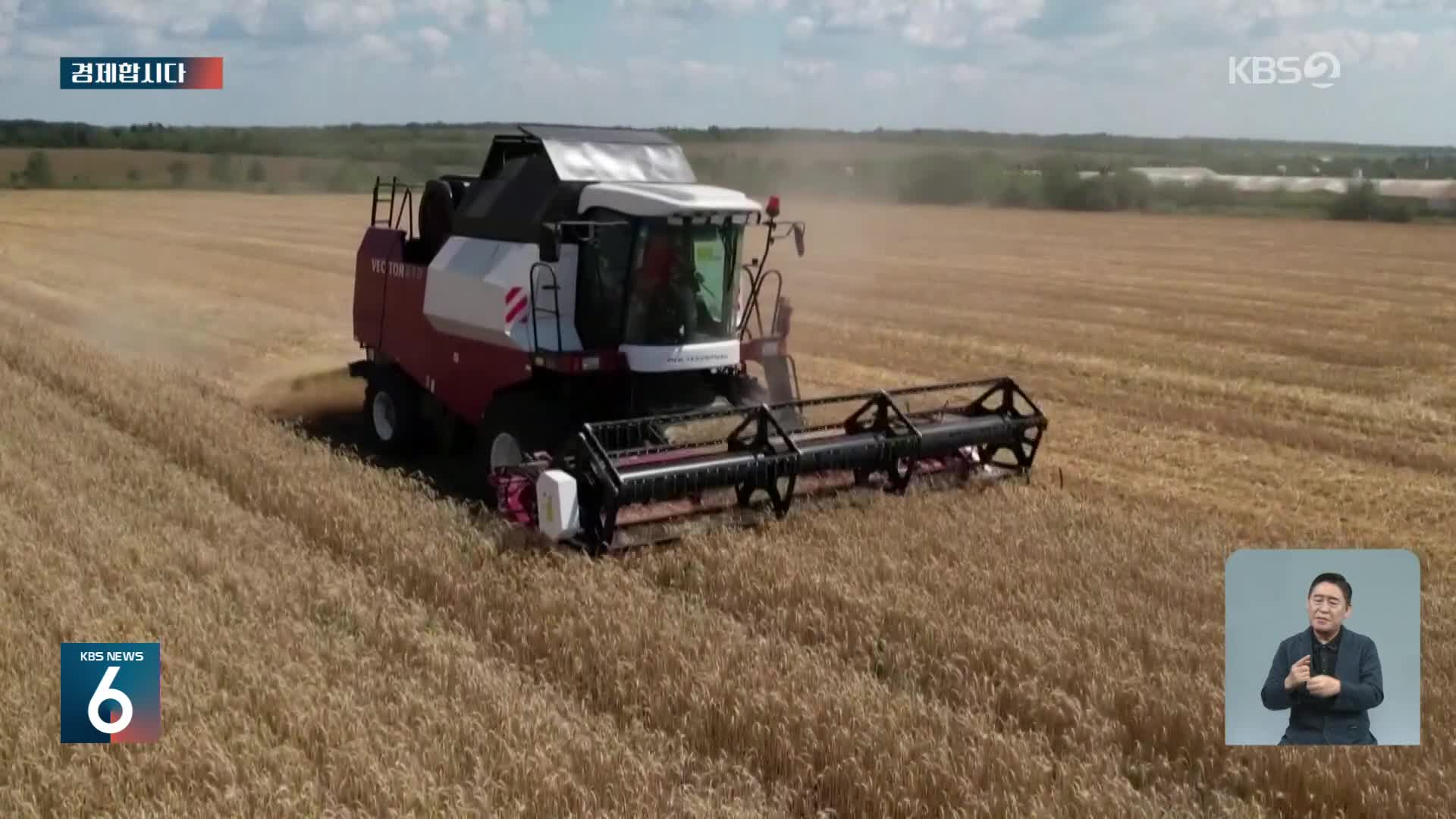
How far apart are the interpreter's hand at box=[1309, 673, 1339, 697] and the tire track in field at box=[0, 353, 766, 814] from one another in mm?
1679

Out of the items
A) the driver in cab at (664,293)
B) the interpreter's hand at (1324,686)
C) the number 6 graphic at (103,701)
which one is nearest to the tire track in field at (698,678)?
the interpreter's hand at (1324,686)

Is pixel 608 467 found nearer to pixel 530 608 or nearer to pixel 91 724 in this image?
pixel 530 608

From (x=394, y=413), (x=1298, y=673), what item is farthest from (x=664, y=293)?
(x=1298, y=673)

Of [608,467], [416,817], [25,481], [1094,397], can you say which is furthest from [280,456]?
[1094,397]

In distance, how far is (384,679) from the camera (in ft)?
15.9

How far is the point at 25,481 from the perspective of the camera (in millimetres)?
7535

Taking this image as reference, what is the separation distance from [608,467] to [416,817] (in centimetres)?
289

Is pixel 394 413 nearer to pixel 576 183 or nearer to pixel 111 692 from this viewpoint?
pixel 576 183

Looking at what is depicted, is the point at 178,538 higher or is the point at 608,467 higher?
the point at 608,467

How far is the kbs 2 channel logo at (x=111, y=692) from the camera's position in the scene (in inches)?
172

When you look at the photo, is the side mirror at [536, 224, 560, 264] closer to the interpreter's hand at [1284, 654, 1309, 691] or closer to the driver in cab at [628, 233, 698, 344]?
the driver in cab at [628, 233, 698, 344]

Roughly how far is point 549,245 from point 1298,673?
5.28m

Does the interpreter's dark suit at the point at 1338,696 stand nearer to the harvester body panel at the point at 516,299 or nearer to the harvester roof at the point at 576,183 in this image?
the harvester roof at the point at 576,183

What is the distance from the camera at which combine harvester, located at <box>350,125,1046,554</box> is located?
7258 millimetres
